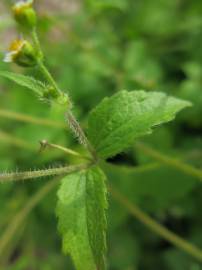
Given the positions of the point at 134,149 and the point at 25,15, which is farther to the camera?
the point at 134,149

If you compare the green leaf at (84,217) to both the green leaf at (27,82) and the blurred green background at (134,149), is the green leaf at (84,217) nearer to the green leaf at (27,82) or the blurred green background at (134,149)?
the green leaf at (27,82)

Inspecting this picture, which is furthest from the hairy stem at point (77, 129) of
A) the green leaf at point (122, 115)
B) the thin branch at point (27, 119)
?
the thin branch at point (27, 119)

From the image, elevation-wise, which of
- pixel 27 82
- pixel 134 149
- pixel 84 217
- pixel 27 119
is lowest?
pixel 84 217

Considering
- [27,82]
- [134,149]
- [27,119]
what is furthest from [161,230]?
[27,82]

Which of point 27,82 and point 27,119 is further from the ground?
point 27,119

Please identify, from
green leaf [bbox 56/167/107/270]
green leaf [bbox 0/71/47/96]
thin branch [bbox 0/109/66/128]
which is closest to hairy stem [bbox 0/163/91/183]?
green leaf [bbox 56/167/107/270]

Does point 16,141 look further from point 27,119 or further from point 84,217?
point 84,217

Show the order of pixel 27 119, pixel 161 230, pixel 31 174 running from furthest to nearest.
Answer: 1. pixel 27 119
2. pixel 161 230
3. pixel 31 174
